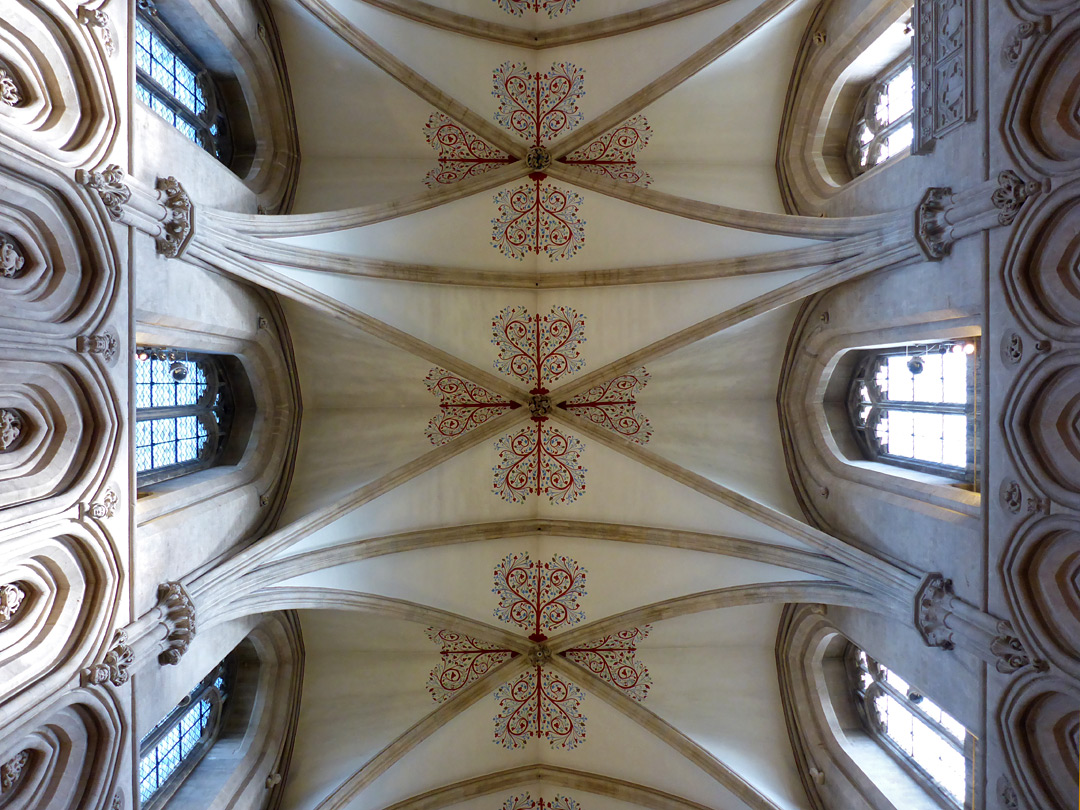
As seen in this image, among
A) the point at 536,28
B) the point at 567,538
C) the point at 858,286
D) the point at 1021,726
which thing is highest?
the point at 536,28

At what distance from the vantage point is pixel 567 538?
1033 centimetres

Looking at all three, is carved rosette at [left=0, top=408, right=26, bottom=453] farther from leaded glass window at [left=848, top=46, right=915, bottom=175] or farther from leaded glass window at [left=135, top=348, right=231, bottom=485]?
leaded glass window at [left=848, top=46, right=915, bottom=175]

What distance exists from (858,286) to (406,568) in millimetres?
7051

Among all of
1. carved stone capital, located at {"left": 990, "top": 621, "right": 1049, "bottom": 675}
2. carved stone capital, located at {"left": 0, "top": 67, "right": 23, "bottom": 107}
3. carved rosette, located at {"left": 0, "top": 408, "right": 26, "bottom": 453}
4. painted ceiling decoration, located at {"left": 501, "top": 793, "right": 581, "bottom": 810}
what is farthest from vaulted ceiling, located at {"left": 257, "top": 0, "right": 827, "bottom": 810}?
carved rosette, located at {"left": 0, "top": 408, "right": 26, "bottom": 453}

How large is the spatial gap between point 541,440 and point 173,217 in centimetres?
579

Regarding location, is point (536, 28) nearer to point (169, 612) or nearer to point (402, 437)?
point (402, 437)

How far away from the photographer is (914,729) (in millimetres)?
8469

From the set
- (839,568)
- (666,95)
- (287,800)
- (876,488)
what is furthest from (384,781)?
(666,95)

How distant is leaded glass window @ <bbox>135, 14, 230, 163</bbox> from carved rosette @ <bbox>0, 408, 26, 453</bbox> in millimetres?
3487

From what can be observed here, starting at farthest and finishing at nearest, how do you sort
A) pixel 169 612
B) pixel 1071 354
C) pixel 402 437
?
1. pixel 402 437
2. pixel 169 612
3. pixel 1071 354

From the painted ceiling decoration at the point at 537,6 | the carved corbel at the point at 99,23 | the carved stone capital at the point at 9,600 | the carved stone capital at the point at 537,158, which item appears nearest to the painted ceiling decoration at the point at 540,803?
the carved stone capital at the point at 9,600

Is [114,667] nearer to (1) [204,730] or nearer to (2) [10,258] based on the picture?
(2) [10,258]

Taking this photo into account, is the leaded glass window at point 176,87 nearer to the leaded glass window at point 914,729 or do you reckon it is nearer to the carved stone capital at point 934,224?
the carved stone capital at point 934,224

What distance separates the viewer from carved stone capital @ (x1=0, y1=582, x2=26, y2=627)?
16.7 ft
